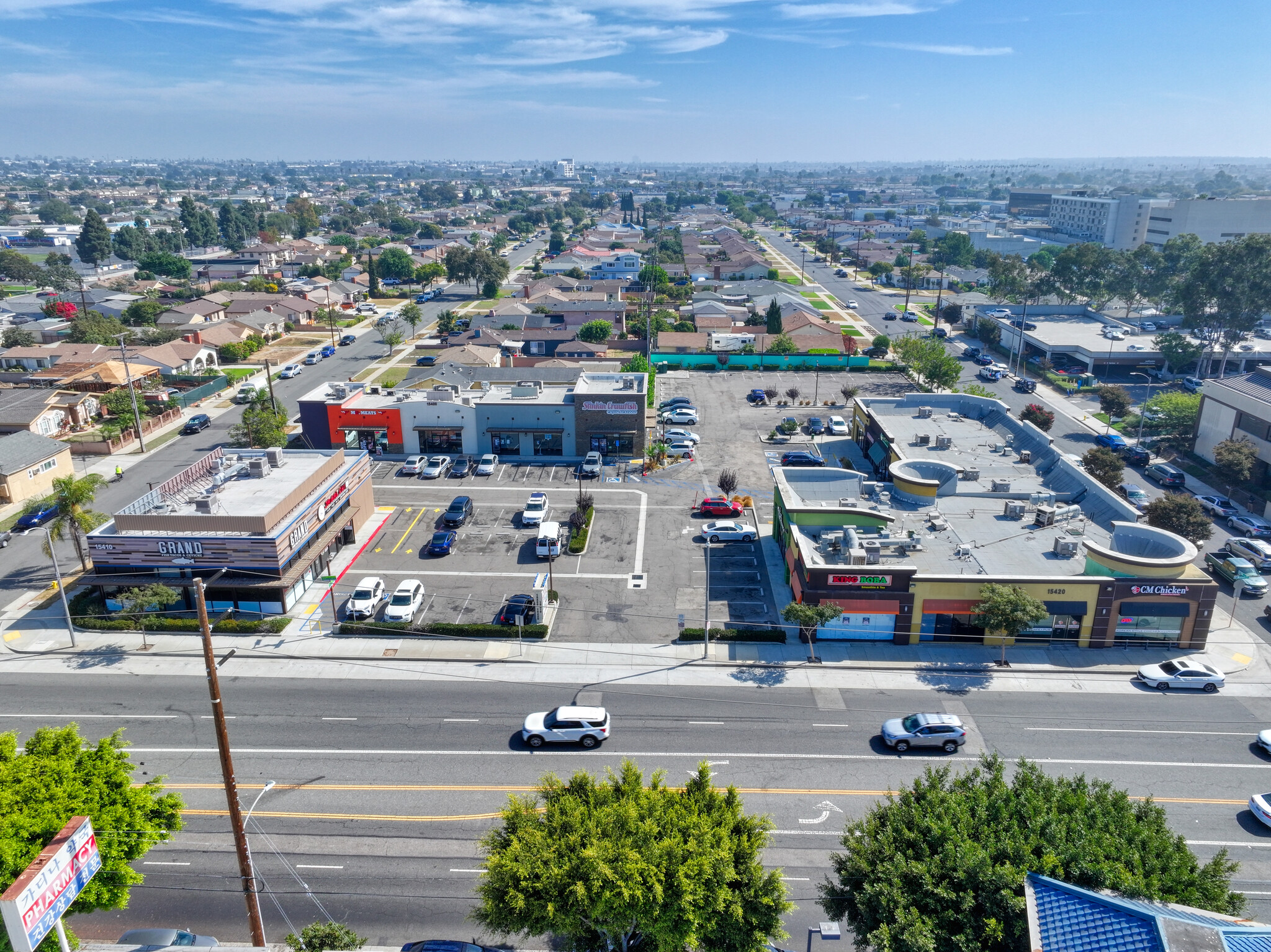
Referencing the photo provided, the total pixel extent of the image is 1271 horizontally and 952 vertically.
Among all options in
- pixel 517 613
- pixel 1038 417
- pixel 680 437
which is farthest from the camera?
pixel 1038 417

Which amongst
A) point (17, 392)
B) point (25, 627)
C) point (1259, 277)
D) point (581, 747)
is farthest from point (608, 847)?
point (1259, 277)

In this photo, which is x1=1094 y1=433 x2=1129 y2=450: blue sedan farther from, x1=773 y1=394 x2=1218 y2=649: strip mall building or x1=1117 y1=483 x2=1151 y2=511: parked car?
x1=773 y1=394 x2=1218 y2=649: strip mall building

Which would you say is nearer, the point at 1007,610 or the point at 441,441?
the point at 1007,610

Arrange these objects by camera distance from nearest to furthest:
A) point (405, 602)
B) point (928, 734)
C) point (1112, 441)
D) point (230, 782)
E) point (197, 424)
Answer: point (230, 782)
point (928, 734)
point (405, 602)
point (1112, 441)
point (197, 424)

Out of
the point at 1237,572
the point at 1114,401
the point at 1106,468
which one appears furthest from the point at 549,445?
the point at 1114,401

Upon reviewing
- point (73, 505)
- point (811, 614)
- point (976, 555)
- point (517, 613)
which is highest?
point (73, 505)

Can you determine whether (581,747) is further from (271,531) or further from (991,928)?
(271,531)

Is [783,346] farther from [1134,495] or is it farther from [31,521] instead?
[31,521]
